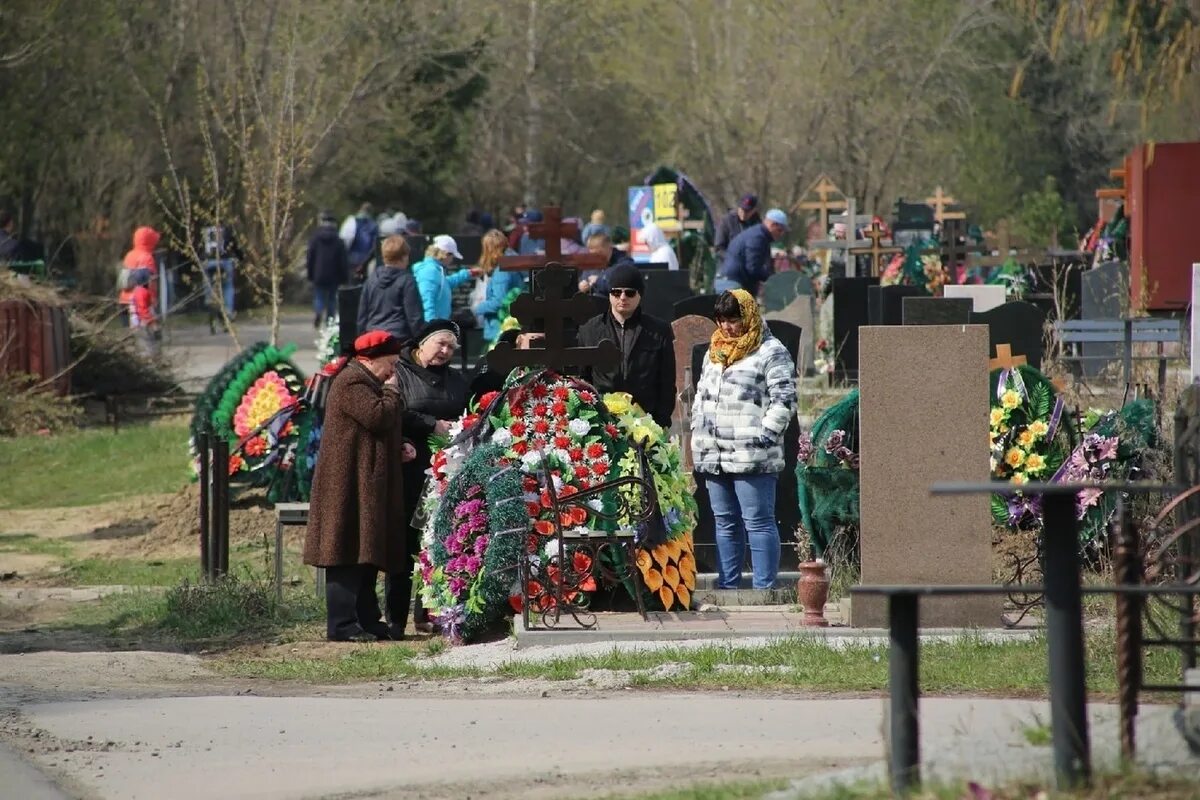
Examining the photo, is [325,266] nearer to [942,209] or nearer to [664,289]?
[942,209]

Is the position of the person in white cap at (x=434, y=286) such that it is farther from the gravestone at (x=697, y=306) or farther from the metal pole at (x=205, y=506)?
the metal pole at (x=205, y=506)

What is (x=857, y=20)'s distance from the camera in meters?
42.6

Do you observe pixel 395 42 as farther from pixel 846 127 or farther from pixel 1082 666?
pixel 1082 666

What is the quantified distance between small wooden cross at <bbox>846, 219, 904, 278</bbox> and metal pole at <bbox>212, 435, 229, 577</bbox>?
13468 millimetres

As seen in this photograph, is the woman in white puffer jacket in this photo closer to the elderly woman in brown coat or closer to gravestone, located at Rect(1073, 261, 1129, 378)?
the elderly woman in brown coat

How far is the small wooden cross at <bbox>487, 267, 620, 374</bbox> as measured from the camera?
10594 millimetres

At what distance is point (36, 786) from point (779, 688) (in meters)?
3.10

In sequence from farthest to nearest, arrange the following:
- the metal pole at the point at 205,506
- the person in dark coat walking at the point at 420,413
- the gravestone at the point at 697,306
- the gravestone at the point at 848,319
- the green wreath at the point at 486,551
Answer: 1. the gravestone at the point at 848,319
2. the gravestone at the point at 697,306
3. the metal pole at the point at 205,506
4. the person in dark coat walking at the point at 420,413
5. the green wreath at the point at 486,551

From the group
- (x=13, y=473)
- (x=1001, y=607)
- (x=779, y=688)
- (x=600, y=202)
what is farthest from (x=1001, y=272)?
(x=600, y=202)

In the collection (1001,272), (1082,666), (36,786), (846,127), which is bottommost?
(36,786)

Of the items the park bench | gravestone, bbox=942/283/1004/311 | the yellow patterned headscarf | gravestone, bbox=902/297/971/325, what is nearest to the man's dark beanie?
the yellow patterned headscarf

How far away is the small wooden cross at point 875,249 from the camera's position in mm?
24328

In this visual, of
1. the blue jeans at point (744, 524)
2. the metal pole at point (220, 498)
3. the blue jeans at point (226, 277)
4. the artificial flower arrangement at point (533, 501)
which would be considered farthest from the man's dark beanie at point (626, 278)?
the blue jeans at point (226, 277)

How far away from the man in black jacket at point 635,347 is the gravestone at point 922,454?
1.92 metres
